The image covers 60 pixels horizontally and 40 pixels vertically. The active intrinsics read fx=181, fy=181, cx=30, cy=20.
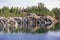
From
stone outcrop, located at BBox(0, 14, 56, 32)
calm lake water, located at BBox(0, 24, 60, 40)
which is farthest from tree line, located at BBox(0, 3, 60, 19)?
calm lake water, located at BBox(0, 24, 60, 40)

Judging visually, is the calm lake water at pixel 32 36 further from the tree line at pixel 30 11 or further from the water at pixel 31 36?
the tree line at pixel 30 11

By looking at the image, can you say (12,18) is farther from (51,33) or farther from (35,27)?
(51,33)

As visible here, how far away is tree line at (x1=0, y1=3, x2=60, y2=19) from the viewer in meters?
2.78

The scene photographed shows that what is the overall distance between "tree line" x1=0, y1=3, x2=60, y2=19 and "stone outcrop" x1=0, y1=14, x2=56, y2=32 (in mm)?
57

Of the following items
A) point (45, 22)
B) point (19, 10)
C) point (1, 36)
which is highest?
point (19, 10)

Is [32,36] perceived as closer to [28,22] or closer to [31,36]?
[31,36]

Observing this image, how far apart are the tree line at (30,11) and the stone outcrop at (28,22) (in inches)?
2.3

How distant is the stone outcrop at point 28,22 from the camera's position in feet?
9.05

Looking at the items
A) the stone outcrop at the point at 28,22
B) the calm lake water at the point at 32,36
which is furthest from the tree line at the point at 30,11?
the calm lake water at the point at 32,36

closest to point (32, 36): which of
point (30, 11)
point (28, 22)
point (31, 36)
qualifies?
point (31, 36)

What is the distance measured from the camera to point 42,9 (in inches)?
110

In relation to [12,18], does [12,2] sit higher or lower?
higher

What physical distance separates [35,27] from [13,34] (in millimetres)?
354

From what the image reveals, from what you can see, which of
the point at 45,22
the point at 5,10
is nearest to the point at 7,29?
the point at 5,10
